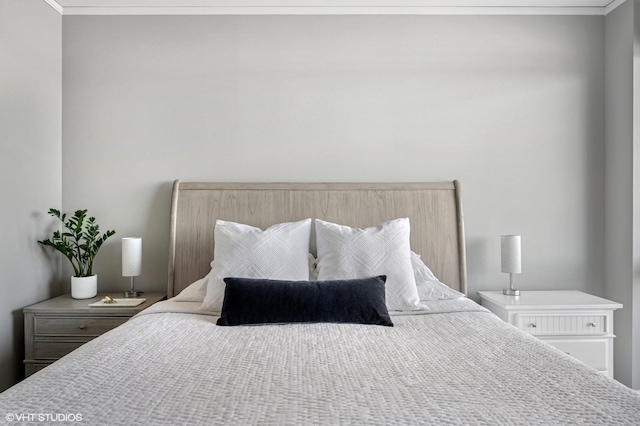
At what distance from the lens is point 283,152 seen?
3070 millimetres

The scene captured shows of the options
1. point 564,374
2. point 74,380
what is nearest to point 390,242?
point 564,374

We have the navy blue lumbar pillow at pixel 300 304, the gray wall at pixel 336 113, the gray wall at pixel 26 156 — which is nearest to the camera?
the navy blue lumbar pillow at pixel 300 304

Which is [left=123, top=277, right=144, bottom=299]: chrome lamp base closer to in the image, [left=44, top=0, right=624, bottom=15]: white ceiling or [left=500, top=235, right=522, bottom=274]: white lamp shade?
[left=44, top=0, right=624, bottom=15]: white ceiling

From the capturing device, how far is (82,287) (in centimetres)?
284

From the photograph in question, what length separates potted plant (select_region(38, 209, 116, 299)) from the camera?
2848mm

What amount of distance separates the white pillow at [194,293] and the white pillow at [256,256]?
5.5 inches

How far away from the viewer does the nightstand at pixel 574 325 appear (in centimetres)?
262

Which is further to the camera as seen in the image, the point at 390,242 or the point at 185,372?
the point at 390,242

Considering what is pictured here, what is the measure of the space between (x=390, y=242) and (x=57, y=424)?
180 cm

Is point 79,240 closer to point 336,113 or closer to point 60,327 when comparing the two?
point 60,327

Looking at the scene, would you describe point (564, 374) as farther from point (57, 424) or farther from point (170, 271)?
point (170, 271)

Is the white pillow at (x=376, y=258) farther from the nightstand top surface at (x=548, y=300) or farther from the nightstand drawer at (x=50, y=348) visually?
the nightstand drawer at (x=50, y=348)

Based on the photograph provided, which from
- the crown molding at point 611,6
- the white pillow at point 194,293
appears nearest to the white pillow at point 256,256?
the white pillow at point 194,293

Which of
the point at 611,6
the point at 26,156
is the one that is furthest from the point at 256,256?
the point at 611,6
